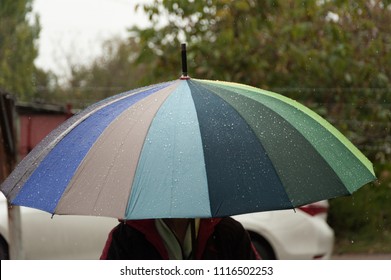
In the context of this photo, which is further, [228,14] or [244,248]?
[228,14]

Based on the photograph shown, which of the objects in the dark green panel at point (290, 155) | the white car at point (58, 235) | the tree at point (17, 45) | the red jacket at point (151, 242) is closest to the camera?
the dark green panel at point (290, 155)

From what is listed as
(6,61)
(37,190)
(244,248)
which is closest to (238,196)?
(244,248)

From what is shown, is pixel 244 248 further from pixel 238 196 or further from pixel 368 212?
pixel 368 212

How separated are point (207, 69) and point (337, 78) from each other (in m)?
1.86

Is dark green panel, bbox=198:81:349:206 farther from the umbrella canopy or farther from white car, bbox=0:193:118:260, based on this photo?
white car, bbox=0:193:118:260

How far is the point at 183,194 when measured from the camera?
9.56 ft

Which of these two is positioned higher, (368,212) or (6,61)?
(6,61)

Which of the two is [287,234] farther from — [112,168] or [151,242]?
[112,168]

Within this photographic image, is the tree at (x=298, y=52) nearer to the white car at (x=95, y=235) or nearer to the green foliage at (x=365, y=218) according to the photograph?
the green foliage at (x=365, y=218)

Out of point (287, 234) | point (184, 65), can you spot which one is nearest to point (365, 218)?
point (287, 234)

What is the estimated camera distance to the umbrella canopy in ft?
9.67

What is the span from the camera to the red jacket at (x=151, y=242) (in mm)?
3258

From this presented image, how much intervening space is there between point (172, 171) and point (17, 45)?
480 inches

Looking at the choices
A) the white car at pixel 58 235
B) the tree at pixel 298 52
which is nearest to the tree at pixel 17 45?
the tree at pixel 298 52
